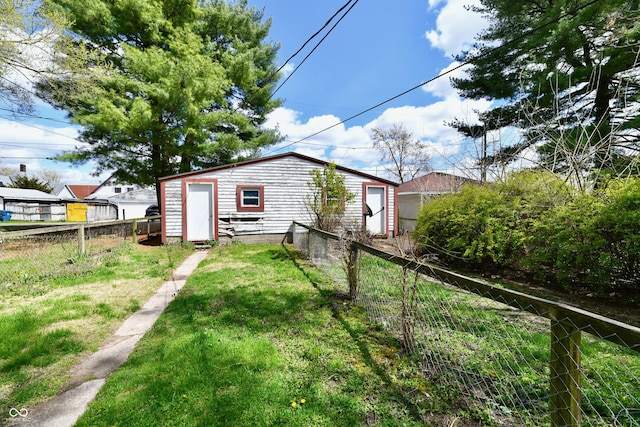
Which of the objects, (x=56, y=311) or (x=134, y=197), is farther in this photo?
(x=134, y=197)

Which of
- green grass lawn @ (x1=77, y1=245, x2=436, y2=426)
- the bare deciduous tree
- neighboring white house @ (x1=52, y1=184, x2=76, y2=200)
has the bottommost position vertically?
green grass lawn @ (x1=77, y1=245, x2=436, y2=426)

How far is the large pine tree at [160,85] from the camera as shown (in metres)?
10.1

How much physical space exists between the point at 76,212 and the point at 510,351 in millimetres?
30297

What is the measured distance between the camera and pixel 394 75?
8.91 metres

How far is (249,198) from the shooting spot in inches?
396

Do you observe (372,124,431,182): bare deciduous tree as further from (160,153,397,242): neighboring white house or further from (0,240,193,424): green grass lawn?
(0,240,193,424): green grass lawn

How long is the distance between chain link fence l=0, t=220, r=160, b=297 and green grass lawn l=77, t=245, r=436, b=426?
3154 mm

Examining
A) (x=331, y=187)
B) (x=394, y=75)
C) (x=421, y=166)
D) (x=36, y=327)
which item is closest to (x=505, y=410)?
(x=36, y=327)

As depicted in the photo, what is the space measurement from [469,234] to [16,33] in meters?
12.1

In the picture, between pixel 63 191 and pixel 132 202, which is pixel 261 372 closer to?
pixel 132 202

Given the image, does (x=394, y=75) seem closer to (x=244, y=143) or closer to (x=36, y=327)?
(x=244, y=143)

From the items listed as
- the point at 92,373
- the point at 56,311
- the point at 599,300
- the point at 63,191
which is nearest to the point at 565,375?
the point at 92,373

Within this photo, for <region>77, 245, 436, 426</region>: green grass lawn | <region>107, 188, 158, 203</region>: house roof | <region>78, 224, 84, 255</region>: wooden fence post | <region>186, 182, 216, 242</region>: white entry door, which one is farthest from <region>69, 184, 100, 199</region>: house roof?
<region>77, 245, 436, 426</region>: green grass lawn

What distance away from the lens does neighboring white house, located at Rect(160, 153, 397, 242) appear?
935cm
